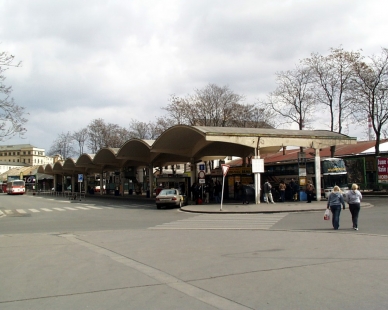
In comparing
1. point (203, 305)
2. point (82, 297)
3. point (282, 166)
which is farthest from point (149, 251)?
point (282, 166)

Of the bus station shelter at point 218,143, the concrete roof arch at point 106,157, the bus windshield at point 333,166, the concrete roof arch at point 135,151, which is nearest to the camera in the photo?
the bus station shelter at point 218,143

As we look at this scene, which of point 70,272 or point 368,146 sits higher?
point 368,146

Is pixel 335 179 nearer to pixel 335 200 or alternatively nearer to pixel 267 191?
pixel 267 191

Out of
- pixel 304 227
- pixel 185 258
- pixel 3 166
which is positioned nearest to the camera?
pixel 185 258

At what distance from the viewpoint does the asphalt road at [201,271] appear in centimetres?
648

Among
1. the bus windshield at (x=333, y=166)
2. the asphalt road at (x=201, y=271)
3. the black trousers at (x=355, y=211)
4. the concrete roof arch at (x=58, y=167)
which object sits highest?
the concrete roof arch at (x=58, y=167)

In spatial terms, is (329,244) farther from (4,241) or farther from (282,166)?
(282,166)

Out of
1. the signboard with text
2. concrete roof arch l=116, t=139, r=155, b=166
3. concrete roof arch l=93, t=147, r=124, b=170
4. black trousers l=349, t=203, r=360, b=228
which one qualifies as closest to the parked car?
concrete roof arch l=116, t=139, r=155, b=166

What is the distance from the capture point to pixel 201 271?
8.59 m

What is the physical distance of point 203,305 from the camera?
622 cm

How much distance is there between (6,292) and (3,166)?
6093 inches

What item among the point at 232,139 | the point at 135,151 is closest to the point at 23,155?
the point at 135,151

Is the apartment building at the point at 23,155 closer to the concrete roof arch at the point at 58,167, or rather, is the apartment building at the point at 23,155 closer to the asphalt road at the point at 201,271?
the concrete roof arch at the point at 58,167

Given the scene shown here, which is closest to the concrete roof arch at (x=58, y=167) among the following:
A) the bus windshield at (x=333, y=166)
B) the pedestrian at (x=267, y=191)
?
the pedestrian at (x=267, y=191)
